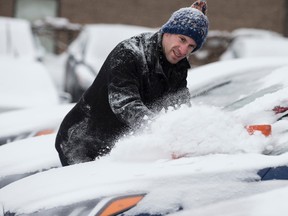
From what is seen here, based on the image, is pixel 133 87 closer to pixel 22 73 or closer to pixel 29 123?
pixel 29 123

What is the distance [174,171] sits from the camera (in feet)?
6.84

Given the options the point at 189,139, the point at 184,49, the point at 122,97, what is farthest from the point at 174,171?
the point at 184,49

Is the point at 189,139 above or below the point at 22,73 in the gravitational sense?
above

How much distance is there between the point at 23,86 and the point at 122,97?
325 cm

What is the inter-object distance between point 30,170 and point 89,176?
88cm

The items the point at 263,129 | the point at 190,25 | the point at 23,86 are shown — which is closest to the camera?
the point at 263,129

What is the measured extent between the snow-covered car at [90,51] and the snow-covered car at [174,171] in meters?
4.46

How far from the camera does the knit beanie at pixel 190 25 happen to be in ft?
8.33

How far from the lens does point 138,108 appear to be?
93.9 inches

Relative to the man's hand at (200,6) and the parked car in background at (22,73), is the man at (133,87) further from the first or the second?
the parked car in background at (22,73)

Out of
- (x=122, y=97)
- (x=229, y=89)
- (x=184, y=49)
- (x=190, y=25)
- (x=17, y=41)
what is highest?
(x=190, y=25)

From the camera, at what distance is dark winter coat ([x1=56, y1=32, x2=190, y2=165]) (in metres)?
2.47

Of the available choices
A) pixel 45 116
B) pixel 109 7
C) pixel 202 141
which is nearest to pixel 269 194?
pixel 202 141

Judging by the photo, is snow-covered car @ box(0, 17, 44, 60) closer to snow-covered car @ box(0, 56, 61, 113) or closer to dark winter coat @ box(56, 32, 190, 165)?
snow-covered car @ box(0, 56, 61, 113)
